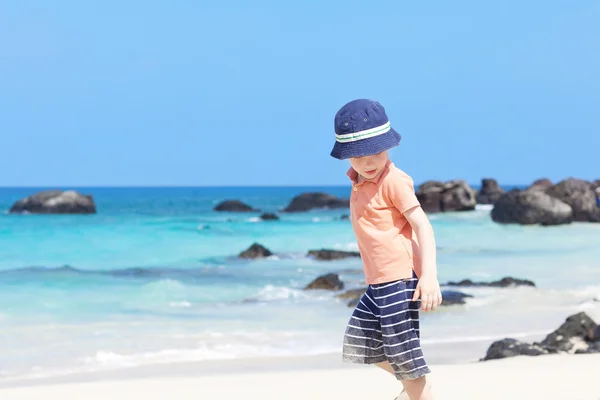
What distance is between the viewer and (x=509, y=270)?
14141 mm

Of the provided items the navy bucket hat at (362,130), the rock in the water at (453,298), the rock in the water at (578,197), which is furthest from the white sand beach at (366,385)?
the rock in the water at (578,197)

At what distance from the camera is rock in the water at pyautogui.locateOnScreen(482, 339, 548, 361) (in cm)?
539

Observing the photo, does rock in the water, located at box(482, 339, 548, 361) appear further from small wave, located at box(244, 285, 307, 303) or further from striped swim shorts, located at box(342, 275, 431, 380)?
small wave, located at box(244, 285, 307, 303)

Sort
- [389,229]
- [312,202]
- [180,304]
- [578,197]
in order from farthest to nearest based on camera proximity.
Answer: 1. [312,202]
2. [578,197]
3. [180,304]
4. [389,229]

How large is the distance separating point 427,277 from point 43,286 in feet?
35.0

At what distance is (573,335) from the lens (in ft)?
19.6

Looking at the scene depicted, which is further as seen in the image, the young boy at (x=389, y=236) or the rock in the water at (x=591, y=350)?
the rock in the water at (x=591, y=350)

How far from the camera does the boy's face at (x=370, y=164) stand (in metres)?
3.05

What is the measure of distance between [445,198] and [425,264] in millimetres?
32250

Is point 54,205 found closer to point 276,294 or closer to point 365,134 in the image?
point 276,294

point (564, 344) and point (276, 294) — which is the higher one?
point (564, 344)

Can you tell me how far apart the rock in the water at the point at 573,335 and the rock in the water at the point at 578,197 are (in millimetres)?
23729

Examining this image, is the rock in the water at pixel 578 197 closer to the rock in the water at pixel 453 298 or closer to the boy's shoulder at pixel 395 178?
the rock in the water at pixel 453 298

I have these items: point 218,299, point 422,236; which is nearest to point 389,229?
point 422,236
